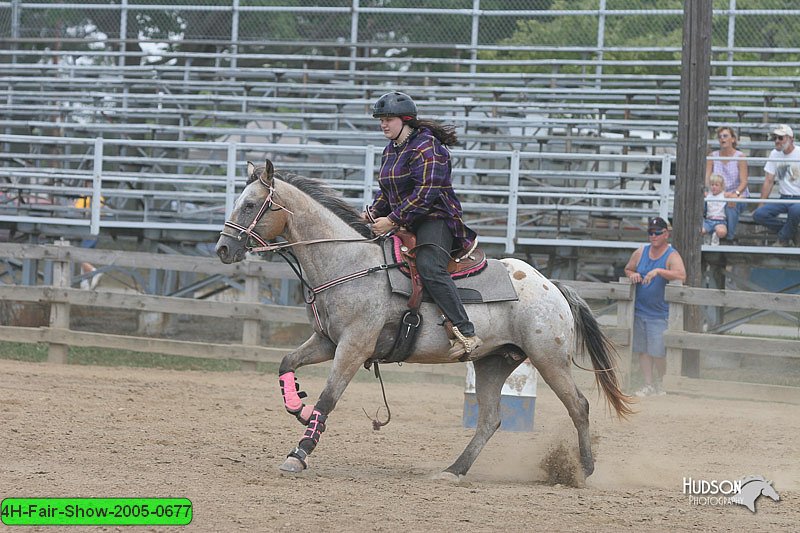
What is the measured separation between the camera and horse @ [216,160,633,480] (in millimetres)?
7156

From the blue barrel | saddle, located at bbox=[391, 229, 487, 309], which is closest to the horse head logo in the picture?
saddle, located at bbox=[391, 229, 487, 309]

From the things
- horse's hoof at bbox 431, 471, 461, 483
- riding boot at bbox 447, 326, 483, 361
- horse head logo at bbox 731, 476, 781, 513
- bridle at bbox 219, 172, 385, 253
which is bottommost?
horse's hoof at bbox 431, 471, 461, 483

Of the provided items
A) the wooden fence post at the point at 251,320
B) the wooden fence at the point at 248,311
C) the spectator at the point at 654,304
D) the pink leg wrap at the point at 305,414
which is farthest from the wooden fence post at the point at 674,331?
the pink leg wrap at the point at 305,414

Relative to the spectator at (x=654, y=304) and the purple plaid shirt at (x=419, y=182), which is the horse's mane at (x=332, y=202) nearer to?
the purple plaid shirt at (x=419, y=182)

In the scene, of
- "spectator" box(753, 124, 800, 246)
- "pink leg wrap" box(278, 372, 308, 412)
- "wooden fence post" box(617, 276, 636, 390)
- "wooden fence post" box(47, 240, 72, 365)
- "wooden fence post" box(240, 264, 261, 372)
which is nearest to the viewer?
"pink leg wrap" box(278, 372, 308, 412)

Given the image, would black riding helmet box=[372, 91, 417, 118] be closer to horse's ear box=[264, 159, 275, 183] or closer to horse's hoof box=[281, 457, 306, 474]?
horse's ear box=[264, 159, 275, 183]

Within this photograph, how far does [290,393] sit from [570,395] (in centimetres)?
203

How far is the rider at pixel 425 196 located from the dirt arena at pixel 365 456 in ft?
3.99

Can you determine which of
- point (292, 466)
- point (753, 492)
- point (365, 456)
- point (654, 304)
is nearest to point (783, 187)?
point (654, 304)

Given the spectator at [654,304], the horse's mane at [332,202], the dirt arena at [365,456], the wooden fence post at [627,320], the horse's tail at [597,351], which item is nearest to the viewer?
the dirt arena at [365,456]

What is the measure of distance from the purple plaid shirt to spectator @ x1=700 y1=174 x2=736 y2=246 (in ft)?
23.9

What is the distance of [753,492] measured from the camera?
22.5 feet

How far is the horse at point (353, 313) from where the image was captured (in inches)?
282

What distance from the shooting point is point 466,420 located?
9.66m
